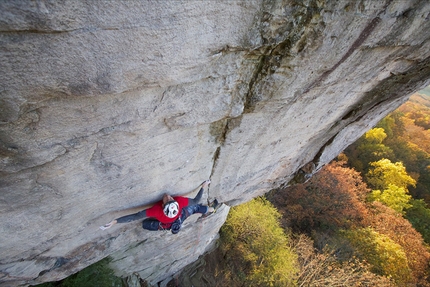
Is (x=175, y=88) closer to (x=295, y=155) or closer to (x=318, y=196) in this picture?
(x=295, y=155)

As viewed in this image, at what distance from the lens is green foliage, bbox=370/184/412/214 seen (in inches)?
373

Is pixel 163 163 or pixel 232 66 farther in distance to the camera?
pixel 163 163

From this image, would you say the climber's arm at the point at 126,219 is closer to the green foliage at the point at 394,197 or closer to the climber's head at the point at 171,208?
the climber's head at the point at 171,208

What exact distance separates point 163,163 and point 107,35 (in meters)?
1.40

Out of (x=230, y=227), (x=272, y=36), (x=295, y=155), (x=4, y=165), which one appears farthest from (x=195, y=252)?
(x=272, y=36)

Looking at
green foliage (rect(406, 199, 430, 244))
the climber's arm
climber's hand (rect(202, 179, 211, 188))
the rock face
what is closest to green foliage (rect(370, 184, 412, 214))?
green foliage (rect(406, 199, 430, 244))

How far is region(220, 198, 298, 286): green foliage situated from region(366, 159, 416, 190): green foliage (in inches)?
216

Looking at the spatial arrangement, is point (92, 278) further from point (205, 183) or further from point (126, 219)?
point (205, 183)

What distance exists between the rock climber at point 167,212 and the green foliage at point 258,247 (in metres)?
4.89

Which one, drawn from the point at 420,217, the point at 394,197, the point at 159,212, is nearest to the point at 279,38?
the point at 159,212

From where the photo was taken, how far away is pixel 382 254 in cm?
752

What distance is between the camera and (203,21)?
4.67ft

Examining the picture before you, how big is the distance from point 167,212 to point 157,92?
1547mm

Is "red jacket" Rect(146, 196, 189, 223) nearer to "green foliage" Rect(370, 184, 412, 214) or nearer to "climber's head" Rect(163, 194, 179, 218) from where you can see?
"climber's head" Rect(163, 194, 179, 218)
